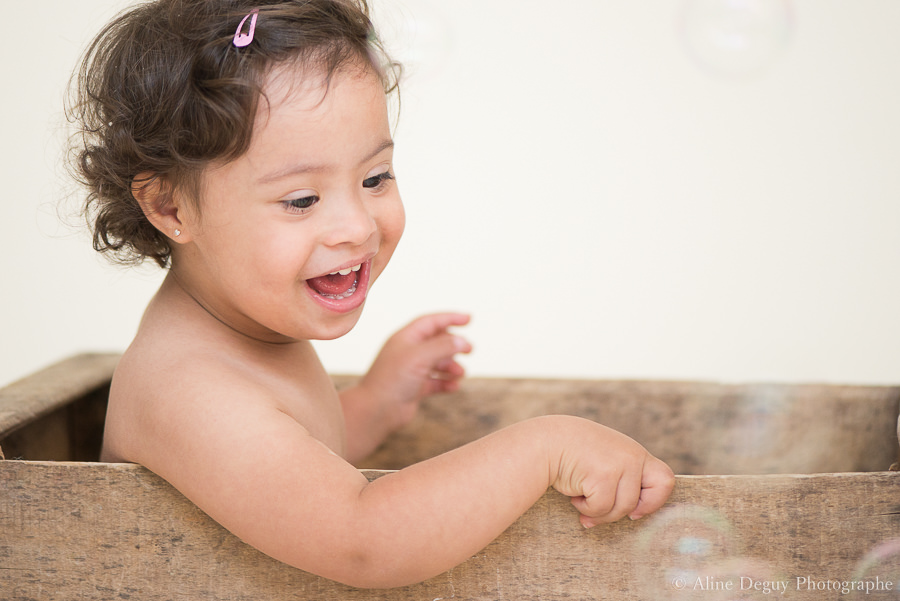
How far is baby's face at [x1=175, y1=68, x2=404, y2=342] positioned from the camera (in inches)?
27.5

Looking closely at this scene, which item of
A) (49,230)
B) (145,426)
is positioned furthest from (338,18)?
(49,230)

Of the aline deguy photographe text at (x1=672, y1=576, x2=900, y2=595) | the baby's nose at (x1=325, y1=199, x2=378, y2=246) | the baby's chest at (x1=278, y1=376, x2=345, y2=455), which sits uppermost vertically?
the baby's nose at (x1=325, y1=199, x2=378, y2=246)

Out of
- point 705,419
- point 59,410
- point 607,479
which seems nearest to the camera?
point 607,479

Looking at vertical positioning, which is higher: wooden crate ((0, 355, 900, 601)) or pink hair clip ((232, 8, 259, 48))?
pink hair clip ((232, 8, 259, 48))

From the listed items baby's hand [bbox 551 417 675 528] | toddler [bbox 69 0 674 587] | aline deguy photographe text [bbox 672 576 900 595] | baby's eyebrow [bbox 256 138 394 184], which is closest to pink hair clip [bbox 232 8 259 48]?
toddler [bbox 69 0 674 587]

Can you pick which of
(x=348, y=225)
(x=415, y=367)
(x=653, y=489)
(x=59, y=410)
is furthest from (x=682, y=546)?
(x=59, y=410)

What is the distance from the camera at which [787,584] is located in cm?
66

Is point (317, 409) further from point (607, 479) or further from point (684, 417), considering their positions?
point (684, 417)

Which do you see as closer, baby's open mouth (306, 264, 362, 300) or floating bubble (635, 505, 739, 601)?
floating bubble (635, 505, 739, 601)

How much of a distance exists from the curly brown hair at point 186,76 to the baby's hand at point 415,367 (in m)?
0.36

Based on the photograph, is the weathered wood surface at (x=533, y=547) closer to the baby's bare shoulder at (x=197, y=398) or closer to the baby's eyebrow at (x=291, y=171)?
the baby's bare shoulder at (x=197, y=398)

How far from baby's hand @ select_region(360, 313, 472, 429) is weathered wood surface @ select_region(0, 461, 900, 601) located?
416 millimetres

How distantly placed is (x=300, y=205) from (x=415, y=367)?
0.42 meters

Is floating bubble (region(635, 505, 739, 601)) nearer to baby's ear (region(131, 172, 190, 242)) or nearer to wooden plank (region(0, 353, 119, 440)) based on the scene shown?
baby's ear (region(131, 172, 190, 242))
